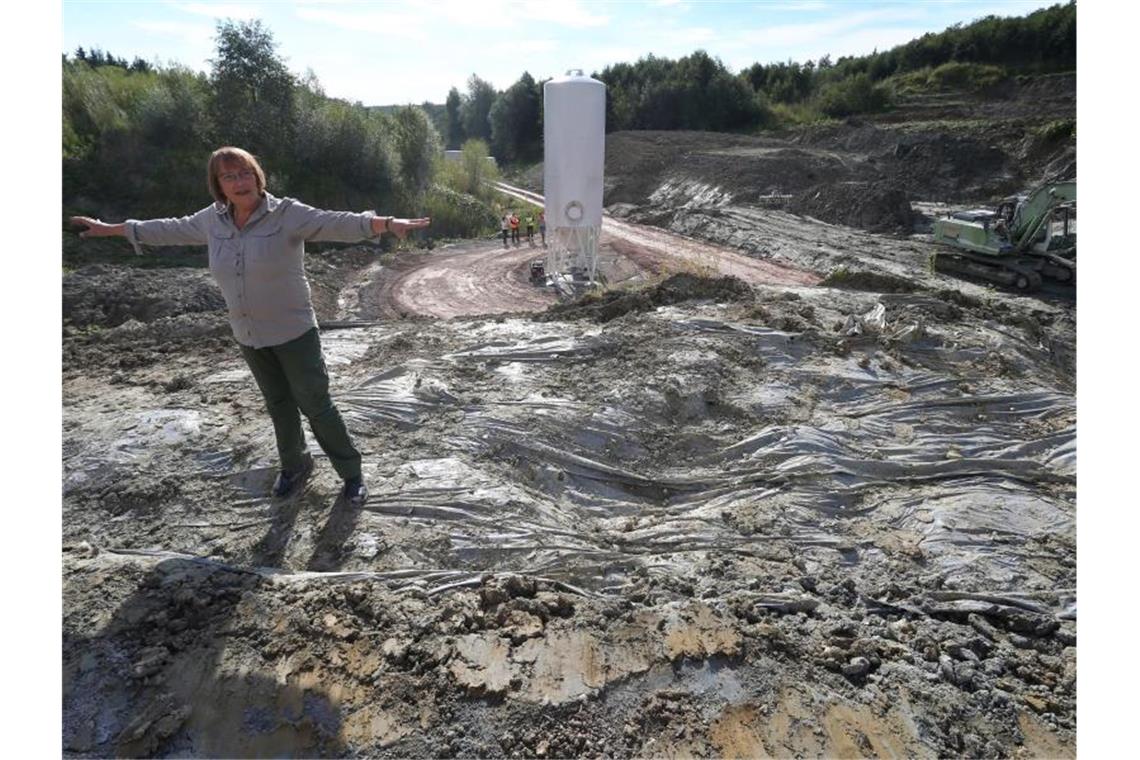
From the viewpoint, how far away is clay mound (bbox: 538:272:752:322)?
7590 millimetres

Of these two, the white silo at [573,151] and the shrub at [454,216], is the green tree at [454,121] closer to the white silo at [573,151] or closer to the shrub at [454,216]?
the shrub at [454,216]

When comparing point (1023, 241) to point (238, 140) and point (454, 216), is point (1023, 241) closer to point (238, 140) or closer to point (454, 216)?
point (454, 216)

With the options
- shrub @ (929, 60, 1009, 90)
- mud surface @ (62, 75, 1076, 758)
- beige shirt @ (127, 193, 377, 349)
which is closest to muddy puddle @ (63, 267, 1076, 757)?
mud surface @ (62, 75, 1076, 758)

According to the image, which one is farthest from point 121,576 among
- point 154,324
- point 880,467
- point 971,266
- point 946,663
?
point 971,266

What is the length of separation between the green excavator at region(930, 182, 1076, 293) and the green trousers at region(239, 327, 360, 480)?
11.6 m

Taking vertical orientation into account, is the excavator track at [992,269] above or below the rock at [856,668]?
above

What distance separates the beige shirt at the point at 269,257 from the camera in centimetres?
300

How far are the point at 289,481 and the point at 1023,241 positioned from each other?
39.6ft

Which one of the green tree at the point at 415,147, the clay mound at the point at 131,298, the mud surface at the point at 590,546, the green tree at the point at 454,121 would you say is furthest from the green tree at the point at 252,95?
the green tree at the point at 454,121

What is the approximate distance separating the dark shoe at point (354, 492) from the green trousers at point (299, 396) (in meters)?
0.03

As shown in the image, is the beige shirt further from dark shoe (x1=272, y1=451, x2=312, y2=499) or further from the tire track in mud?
the tire track in mud

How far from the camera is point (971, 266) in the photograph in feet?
38.8

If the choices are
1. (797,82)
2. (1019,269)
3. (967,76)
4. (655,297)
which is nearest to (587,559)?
(655,297)

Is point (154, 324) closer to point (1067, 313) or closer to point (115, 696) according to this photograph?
point (115, 696)
